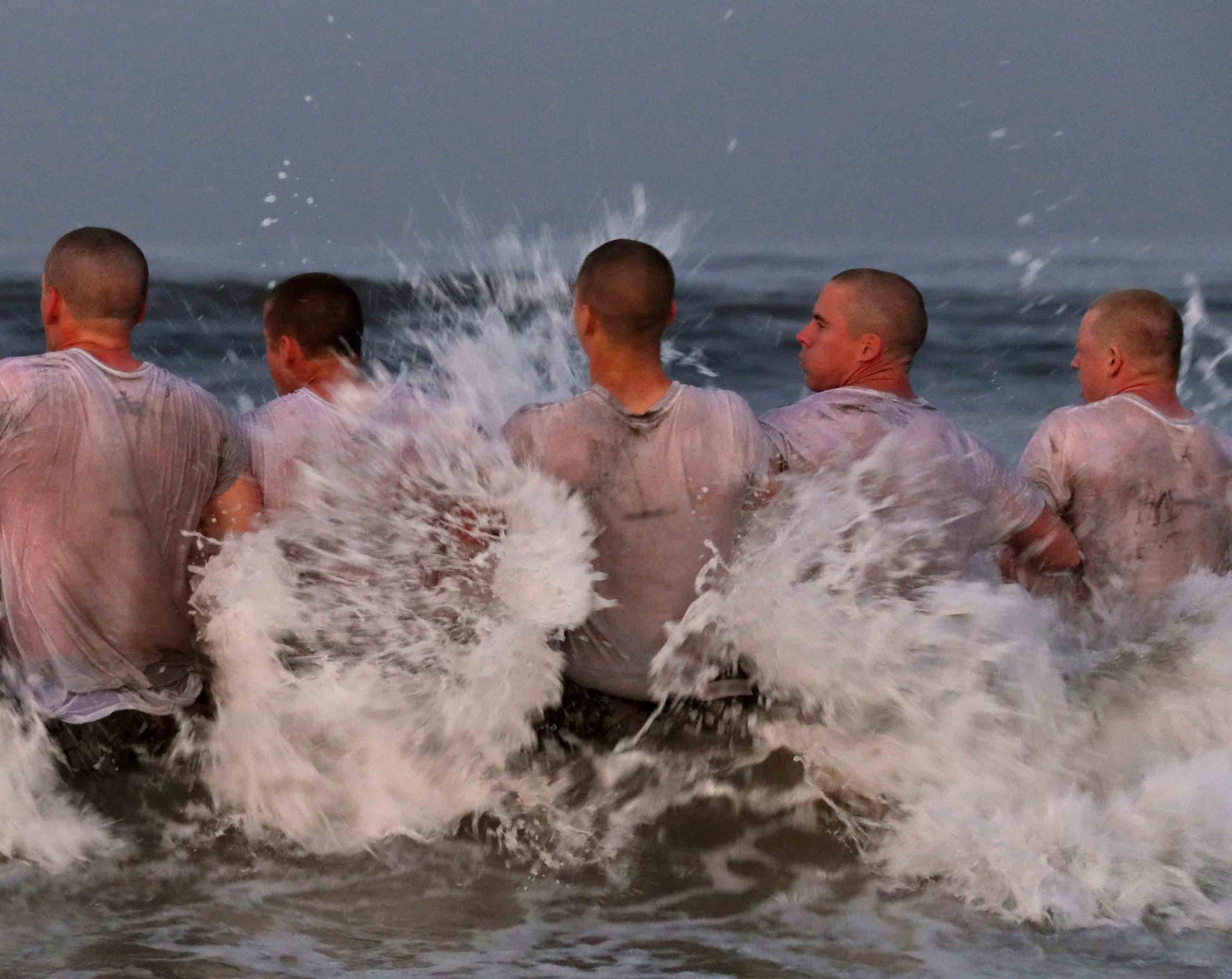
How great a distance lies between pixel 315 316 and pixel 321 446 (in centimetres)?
40

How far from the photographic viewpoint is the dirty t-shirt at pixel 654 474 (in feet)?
15.8

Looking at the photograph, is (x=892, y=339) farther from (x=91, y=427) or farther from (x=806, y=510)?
(x=91, y=427)

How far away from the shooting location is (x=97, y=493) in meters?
4.77

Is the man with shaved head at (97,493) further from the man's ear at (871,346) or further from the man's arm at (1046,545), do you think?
the man's arm at (1046,545)

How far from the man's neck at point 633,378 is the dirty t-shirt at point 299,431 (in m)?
0.67

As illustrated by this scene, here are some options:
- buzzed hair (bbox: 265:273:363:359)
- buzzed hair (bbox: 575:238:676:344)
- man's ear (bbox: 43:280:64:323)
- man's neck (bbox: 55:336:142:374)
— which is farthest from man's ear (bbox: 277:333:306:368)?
buzzed hair (bbox: 575:238:676:344)

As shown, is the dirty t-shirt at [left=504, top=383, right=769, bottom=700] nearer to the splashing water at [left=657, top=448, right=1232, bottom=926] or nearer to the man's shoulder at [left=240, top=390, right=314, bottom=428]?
the splashing water at [left=657, top=448, right=1232, bottom=926]

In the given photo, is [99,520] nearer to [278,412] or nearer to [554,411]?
[278,412]

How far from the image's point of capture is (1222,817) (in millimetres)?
4898

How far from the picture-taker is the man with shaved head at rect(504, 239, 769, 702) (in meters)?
4.81

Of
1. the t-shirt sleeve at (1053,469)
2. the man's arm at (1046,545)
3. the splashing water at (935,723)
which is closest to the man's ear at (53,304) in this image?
the splashing water at (935,723)

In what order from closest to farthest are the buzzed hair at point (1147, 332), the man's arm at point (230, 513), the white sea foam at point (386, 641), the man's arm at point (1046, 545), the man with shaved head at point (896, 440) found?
the white sea foam at point (386, 641) → the man's arm at point (230, 513) → the man with shaved head at point (896, 440) → the man's arm at point (1046, 545) → the buzzed hair at point (1147, 332)

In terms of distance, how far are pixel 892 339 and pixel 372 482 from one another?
1561 mm

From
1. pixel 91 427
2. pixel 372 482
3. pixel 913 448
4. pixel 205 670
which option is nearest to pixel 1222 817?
pixel 913 448
